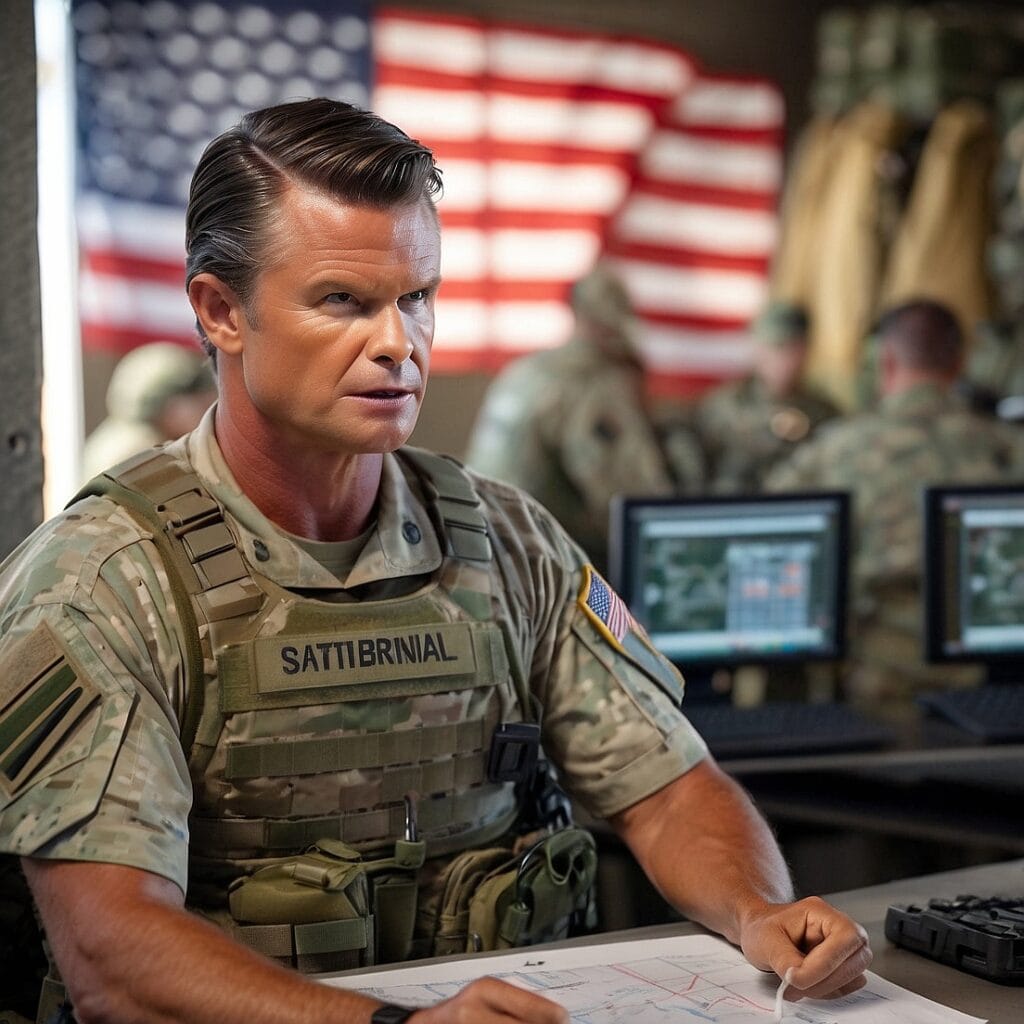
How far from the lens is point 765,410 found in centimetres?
556

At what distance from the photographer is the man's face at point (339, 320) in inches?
57.8

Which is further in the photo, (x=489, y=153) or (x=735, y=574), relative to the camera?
(x=489, y=153)

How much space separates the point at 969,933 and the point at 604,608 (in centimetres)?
53

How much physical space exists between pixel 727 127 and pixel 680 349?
81 centimetres

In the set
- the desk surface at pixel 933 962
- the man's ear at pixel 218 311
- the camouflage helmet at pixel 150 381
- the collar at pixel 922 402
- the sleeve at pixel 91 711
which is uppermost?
the man's ear at pixel 218 311

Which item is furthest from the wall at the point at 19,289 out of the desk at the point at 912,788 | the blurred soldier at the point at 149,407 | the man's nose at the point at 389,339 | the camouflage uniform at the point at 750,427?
the camouflage uniform at the point at 750,427

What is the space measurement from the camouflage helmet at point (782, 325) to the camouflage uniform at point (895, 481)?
116 centimetres

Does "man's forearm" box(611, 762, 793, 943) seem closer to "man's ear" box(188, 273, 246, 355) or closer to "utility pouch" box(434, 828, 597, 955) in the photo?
"utility pouch" box(434, 828, 597, 955)

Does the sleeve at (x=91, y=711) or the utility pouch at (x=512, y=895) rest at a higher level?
the sleeve at (x=91, y=711)

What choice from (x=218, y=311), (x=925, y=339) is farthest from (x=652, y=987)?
(x=925, y=339)

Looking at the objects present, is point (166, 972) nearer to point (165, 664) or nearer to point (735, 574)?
point (165, 664)

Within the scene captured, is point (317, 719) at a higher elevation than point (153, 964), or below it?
higher

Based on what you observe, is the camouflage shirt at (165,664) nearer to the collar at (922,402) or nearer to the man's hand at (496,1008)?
the man's hand at (496,1008)

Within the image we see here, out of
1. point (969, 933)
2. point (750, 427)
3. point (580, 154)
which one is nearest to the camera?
point (969, 933)
